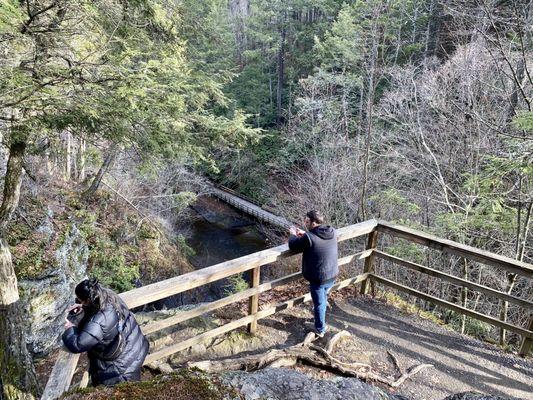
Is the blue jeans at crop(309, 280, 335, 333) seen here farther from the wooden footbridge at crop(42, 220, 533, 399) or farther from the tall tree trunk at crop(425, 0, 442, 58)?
the tall tree trunk at crop(425, 0, 442, 58)

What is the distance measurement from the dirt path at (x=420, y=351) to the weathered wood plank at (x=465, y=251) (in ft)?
3.46

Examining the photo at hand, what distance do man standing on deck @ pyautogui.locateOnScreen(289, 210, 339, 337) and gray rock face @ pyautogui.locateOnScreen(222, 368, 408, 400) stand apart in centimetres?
201

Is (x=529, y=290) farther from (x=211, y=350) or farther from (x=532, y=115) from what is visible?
(x=211, y=350)

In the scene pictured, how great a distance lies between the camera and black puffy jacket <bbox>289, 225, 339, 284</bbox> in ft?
13.2

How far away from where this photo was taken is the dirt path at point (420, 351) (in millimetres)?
3716

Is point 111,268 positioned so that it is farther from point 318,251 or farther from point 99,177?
point 318,251

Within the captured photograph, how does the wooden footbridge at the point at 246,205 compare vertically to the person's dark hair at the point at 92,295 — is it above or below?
below

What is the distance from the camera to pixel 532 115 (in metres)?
4.38

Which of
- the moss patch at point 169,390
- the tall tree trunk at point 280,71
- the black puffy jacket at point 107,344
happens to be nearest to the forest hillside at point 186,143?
the black puffy jacket at point 107,344

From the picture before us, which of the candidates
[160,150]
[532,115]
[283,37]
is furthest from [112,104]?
[283,37]

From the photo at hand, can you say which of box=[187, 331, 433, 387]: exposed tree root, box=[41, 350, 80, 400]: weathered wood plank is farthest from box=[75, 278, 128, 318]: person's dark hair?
box=[187, 331, 433, 387]: exposed tree root

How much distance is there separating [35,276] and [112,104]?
4.23m

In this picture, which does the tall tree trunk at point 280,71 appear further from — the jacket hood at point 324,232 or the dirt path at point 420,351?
the jacket hood at point 324,232

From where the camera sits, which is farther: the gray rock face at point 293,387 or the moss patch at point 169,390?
the gray rock face at point 293,387
